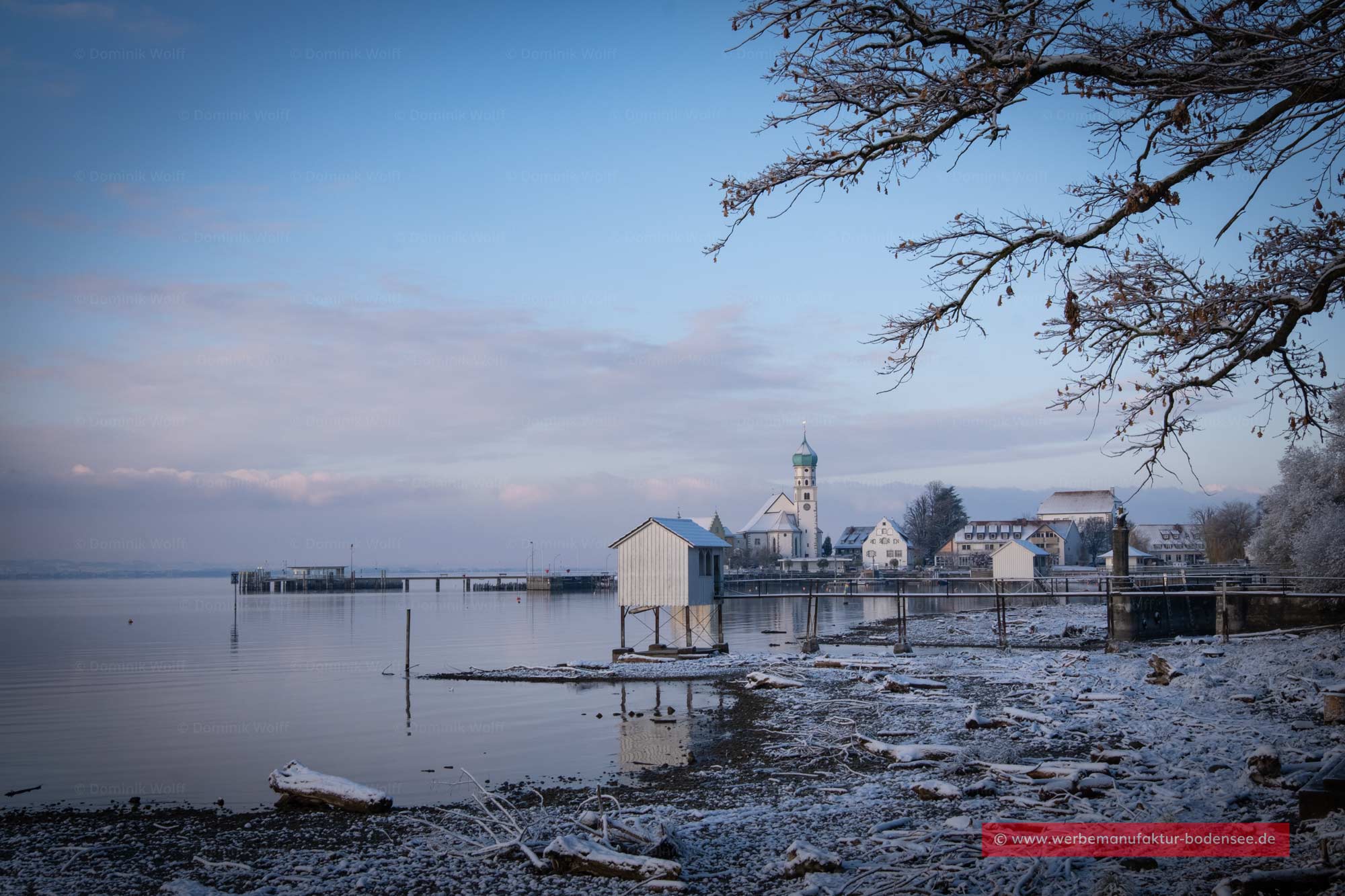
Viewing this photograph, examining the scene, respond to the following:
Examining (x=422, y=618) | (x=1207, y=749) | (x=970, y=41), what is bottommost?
(x=422, y=618)

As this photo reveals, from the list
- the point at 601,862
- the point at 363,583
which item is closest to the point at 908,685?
the point at 601,862

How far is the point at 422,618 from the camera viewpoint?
2972 inches

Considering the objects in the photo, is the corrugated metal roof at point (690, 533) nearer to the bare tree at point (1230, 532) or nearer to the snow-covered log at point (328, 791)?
the snow-covered log at point (328, 791)

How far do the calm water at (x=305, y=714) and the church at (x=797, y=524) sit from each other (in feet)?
316

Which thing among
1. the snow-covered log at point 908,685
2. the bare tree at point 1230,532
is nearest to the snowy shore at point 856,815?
the snow-covered log at point 908,685

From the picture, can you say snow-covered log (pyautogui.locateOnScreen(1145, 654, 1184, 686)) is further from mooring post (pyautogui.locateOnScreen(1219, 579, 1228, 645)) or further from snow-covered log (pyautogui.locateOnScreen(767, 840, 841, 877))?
snow-covered log (pyautogui.locateOnScreen(767, 840, 841, 877))

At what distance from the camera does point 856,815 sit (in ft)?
34.8

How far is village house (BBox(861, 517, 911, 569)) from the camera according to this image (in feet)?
425

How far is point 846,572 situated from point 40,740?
11193cm

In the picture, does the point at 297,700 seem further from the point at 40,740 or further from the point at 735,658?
the point at 735,658

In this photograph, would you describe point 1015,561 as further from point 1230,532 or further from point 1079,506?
point 1079,506

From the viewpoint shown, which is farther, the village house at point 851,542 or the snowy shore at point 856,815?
the village house at point 851,542

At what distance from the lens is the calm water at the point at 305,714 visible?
667 inches

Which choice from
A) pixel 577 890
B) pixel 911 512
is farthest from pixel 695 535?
pixel 911 512
